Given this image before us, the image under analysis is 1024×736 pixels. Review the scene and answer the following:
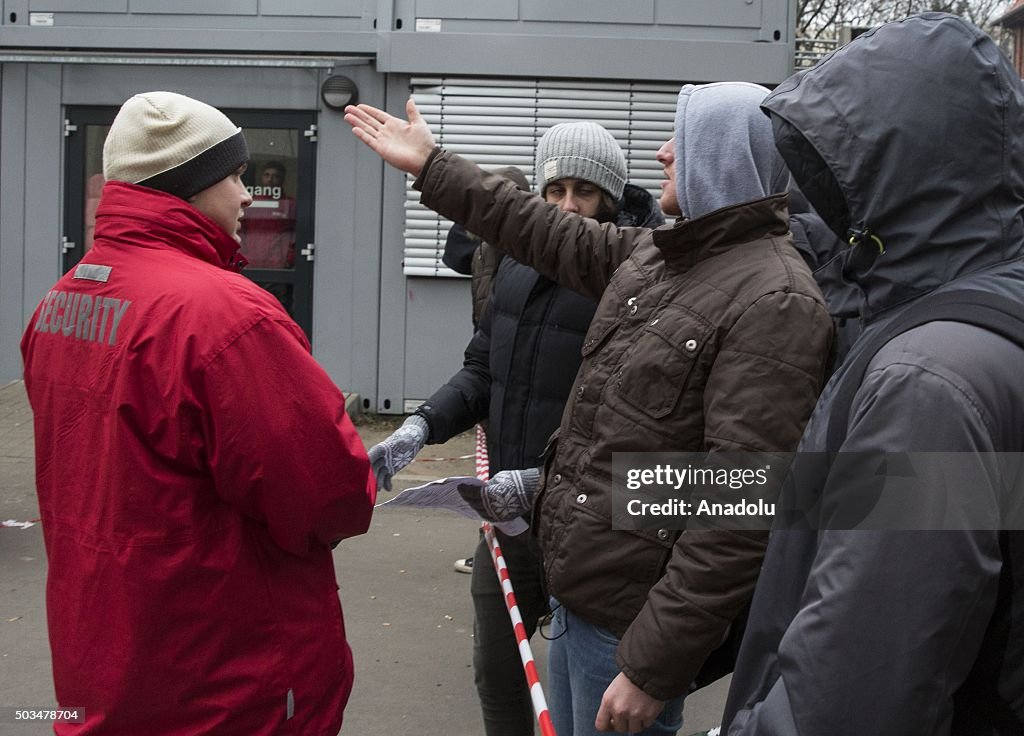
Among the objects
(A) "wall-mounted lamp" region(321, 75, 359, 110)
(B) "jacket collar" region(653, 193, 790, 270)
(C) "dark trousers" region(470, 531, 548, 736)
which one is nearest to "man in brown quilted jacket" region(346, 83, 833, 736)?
(B) "jacket collar" region(653, 193, 790, 270)

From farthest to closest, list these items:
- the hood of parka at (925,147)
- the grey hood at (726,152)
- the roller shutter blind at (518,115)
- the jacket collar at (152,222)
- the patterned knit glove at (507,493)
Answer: the roller shutter blind at (518,115)
the patterned knit glove at (507,493)
the grey hood at (726,152)
the jacket collar at (152,222)
the hood of parka at (925,147)

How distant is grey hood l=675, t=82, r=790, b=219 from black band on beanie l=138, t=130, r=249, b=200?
1.00m

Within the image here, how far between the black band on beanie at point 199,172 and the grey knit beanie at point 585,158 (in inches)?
54.5

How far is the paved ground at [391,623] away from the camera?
4.80 m

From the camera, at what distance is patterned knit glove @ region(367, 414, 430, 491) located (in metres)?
3.65

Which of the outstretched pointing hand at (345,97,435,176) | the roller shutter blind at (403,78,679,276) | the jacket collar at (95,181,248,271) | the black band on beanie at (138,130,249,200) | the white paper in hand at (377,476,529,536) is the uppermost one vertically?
the roller shutter blind at (403,78,679,276)

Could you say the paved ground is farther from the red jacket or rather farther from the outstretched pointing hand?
the outstretched pointing hand

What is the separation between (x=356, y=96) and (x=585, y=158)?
7.04m

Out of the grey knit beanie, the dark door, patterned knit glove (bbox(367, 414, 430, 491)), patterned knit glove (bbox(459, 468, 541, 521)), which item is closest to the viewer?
patterned knit glove (bbox(459, 468, 541, 521))

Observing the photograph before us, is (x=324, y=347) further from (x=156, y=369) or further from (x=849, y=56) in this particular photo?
(x=849, y=56)

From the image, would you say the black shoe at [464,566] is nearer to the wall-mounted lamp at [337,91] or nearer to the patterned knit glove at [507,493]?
the patterned knit glove at [507,493]

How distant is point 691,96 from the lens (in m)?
2.73

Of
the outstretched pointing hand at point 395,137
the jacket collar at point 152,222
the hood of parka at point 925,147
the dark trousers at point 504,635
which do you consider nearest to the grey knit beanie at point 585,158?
the outstretched pointing hand at point 395,137

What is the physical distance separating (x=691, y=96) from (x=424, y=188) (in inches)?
28.8
